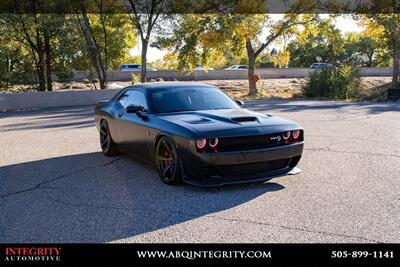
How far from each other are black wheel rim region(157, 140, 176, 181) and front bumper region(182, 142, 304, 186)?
290mm

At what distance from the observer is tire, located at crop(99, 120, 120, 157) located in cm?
736

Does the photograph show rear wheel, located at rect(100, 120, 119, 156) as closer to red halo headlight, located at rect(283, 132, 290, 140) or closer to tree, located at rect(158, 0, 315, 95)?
red halo headlight, located at rect(283, 132, 290, 140)

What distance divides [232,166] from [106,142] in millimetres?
3330

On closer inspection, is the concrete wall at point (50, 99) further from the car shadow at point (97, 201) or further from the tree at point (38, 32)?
the car shadow at point (97, 201)

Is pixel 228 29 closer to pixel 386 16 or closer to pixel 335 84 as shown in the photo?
pixel 335 84

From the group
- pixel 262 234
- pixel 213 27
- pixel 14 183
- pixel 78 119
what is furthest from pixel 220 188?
pixel 213 27

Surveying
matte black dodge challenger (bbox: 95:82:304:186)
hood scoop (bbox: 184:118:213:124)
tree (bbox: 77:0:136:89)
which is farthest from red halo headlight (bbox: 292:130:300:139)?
tree (bbox: 77:0:136:89)

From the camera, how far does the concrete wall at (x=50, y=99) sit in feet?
60.3

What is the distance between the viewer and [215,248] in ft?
11.5

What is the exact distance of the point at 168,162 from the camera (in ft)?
17.8

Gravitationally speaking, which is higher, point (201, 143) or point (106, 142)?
point (201, 143)

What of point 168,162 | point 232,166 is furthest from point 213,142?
point 168,162

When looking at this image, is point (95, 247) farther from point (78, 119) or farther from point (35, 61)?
point (35, 61)

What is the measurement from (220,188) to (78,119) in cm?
949
